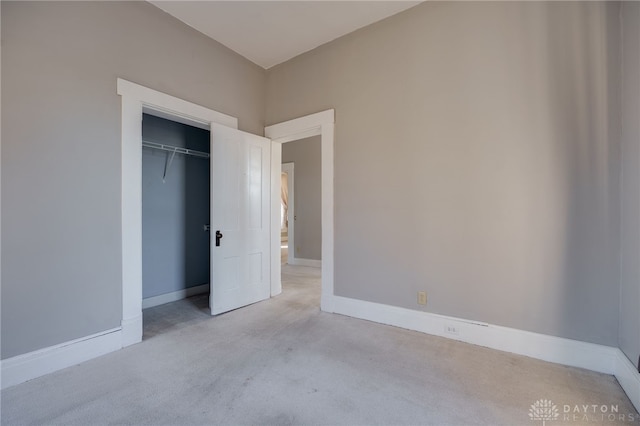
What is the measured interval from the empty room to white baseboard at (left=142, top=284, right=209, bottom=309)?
9.0 inches

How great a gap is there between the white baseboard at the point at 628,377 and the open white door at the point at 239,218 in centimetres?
320

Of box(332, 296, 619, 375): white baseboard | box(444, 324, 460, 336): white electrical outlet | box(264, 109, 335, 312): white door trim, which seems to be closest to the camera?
box(332, 296, 619, 375): white baseboard

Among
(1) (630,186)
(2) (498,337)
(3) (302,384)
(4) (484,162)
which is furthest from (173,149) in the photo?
(1) (630,186)

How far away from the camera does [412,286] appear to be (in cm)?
267

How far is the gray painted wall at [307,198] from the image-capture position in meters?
6.02

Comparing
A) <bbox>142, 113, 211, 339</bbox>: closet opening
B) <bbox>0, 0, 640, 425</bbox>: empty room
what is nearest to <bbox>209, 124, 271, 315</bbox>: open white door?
<bbox>0, 0, 640, 425</bbox>: empty room

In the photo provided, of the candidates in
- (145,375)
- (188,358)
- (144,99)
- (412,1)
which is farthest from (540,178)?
(144,99)

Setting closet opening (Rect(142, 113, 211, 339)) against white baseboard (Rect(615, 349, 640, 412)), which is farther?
closet opening (Rect(142, 113, 211, 339))

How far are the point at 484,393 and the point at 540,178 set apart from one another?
158cm

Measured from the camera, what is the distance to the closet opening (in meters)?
3.34

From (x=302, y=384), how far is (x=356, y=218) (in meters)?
1.69

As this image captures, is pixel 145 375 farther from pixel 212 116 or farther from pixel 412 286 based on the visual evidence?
pixel 212 116

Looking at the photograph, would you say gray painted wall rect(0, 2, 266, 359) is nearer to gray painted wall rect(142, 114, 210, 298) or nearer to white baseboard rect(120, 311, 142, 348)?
white baseboard rect(120, 311, 142, 348)

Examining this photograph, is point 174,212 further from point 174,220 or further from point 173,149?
point 173,149
